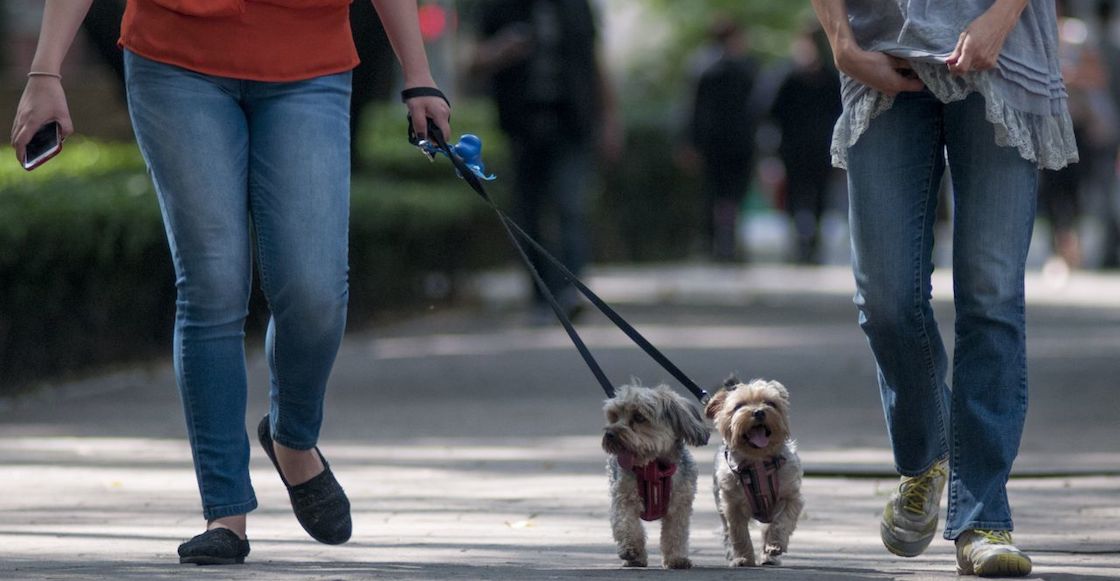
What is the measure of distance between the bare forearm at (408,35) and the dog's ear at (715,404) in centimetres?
101

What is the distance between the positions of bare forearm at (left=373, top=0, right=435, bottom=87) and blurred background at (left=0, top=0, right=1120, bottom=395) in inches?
156

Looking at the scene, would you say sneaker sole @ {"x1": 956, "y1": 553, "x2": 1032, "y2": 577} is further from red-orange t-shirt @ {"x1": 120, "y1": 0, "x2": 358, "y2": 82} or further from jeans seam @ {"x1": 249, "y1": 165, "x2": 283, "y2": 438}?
red-orange t-shirt @ {"x1": 120, "y1": 0, "x2": 358, "y2": 82}

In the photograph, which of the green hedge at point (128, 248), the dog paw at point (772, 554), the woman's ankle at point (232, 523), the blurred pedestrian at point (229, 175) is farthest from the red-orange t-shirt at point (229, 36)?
the green hedge at point (128, 248)

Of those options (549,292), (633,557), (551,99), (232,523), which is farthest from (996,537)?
(551,99)

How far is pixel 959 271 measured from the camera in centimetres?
475

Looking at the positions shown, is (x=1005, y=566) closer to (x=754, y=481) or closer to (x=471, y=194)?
(x=754, y=481)

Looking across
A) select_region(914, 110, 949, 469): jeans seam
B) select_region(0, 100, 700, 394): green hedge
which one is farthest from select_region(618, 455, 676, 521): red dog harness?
select_region(0, 100, 700, 394): green hedge

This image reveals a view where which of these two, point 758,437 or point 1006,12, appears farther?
point 758,437

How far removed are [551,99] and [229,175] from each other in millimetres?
7729

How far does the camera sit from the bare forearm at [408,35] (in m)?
5.21

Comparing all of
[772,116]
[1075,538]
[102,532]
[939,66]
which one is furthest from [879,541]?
[772,116]

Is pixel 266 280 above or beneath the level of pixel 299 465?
above

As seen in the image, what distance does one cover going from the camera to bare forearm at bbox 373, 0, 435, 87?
521cm

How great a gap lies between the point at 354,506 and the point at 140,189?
482 cm
